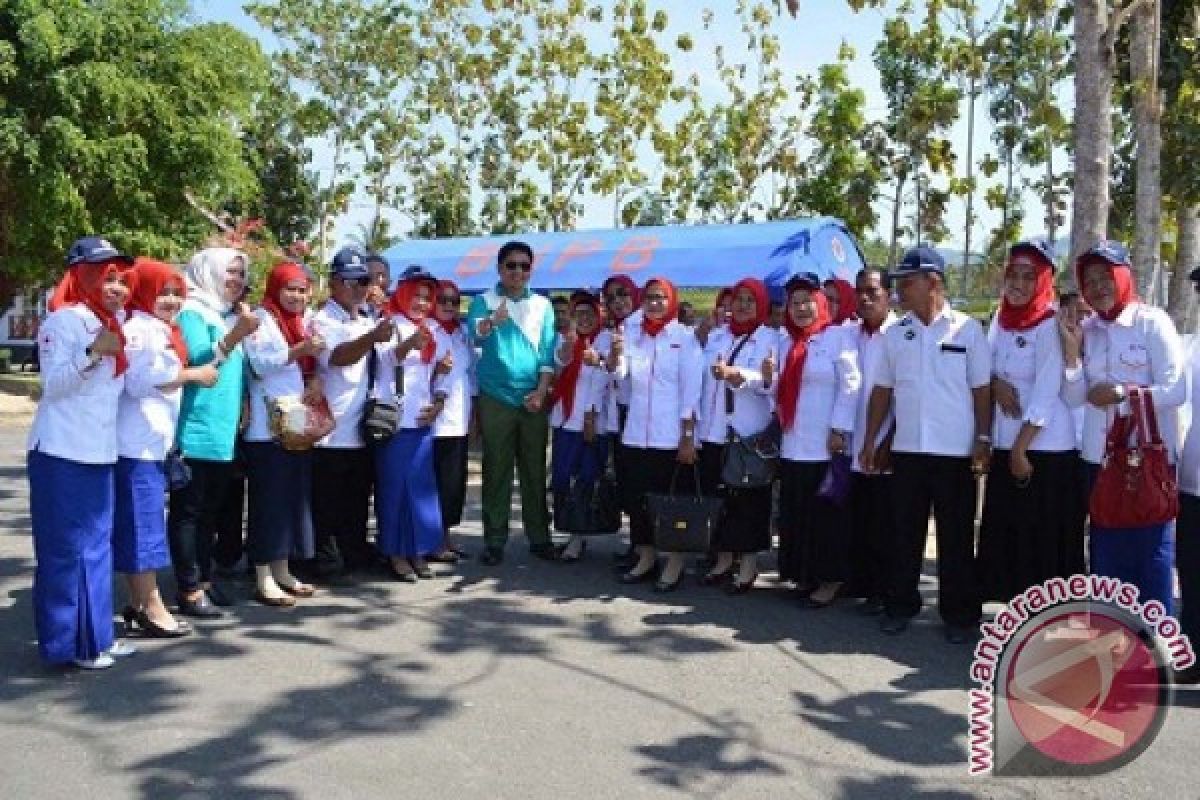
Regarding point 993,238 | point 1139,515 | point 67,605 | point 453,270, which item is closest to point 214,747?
point 67,605

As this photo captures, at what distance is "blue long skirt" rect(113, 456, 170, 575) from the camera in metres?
4.77

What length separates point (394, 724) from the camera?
4039 mm

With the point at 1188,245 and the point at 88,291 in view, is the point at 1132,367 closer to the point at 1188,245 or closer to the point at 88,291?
the point at 88,291

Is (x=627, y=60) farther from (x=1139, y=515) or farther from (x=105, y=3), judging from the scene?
(x=1139, y=515)

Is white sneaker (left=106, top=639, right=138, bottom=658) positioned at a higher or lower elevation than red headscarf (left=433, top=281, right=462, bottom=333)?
lower

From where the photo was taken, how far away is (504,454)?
6750 millimetres

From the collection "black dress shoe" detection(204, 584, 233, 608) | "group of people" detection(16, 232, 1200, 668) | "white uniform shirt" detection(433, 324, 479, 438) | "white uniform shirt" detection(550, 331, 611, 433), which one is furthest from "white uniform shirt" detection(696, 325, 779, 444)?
"black dress shoe" detection(204, 584, 233, 608)

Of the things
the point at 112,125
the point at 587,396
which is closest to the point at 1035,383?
the point at 587,396

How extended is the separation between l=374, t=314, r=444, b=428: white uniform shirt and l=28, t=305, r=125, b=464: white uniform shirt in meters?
1.80

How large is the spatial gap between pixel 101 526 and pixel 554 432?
312 centimetres

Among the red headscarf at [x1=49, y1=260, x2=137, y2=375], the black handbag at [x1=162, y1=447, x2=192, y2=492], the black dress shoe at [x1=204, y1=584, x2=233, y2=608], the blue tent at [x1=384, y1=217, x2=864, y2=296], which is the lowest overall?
the black dress shoe at [x1=204, y1=584, x2=233, y2=608]

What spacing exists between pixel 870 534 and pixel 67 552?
13.2 ft

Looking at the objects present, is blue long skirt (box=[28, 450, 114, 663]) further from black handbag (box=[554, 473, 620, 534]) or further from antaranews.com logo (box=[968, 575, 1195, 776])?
antaranews.com logo (box=[968, 575, 1195, 776])

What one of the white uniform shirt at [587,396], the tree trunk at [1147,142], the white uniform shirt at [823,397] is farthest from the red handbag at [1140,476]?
the tree trunk at [1147,142]
